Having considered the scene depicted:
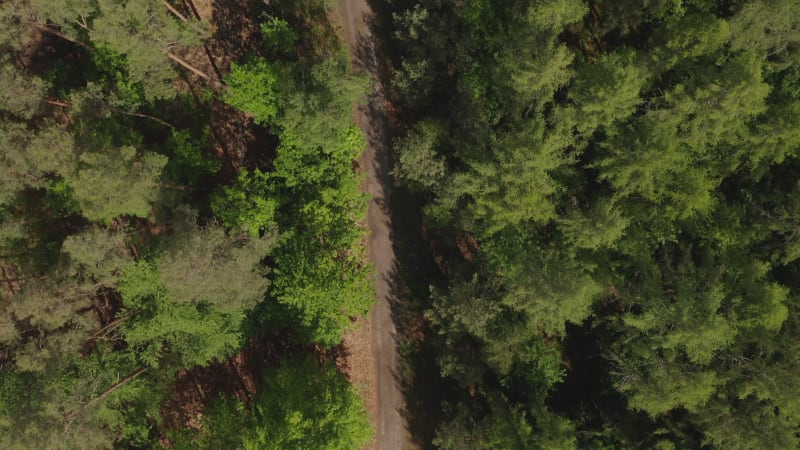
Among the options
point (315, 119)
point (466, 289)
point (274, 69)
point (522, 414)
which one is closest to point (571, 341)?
point (522, 414)

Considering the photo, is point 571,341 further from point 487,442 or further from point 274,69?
point 274,69

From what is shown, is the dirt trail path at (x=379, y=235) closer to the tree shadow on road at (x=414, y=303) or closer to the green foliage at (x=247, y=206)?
the tree shadow on road at (x=414, y=303)

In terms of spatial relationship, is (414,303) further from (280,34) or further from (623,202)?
(280,34)

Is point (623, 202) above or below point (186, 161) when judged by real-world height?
below

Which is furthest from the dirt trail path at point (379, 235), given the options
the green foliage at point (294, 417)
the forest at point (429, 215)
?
the green foliage at point (294, 417)

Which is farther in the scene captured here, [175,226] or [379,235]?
[379,235]

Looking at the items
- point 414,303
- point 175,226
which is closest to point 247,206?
point 175,226
